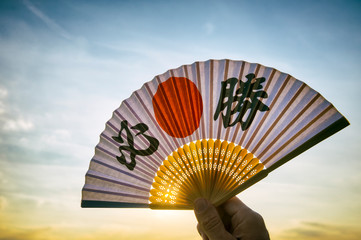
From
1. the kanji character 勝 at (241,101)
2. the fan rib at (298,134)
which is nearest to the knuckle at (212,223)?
the fan rib at (298,134)

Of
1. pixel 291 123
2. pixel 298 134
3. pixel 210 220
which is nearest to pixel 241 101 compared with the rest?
pixel 291 123

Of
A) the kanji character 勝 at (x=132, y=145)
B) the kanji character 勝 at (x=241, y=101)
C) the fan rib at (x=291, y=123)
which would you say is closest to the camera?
the fan rib at (x=291, y=123)

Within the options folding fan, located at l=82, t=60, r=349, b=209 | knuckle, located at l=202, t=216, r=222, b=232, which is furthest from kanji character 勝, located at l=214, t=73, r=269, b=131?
knuckle, located at l=202, t=216, r=222, b=232

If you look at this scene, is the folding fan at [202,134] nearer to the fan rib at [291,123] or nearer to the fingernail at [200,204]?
the fan rib at [291,123]

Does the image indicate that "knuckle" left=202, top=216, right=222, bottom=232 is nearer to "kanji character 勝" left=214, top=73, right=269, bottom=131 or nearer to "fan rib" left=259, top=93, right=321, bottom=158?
"fan rib" left=259, top=93, right=321, bottom=158

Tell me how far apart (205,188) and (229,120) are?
2.58 feet

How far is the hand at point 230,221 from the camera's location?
99.5 inches

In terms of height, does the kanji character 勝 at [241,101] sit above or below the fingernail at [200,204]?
above

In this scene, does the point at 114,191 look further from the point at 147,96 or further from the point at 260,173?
the point at 260,173

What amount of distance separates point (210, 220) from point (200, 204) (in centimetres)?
19

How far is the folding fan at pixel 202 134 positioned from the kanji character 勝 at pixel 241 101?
0.03 feet

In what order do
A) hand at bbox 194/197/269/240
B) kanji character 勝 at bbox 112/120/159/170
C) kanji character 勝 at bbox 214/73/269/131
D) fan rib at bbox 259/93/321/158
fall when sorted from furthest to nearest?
kanji character 勝 at bbox 112/120/159/170, kanji character 勝 at bbox 214/73/269/131, fan rib at bbox 259/93/321/158, hand at bbox 194/197/269/240

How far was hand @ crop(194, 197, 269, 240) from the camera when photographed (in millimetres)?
2527

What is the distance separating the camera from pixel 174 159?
301 centimetres
